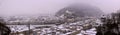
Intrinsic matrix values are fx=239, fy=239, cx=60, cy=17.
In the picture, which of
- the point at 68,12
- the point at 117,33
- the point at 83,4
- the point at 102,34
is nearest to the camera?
the point at 117,33

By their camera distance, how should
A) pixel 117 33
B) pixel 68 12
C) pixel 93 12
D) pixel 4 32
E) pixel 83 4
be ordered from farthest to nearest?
pixel 83 4 < pixel 93 12 < pixel 68 12 < pixel 117 33 < pixel 4 32

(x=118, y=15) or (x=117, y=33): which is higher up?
(x=118, y=15)

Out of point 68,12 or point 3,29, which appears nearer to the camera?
point 3,29

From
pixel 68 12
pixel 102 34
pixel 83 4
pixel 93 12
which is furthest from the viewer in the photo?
pixel 83 4

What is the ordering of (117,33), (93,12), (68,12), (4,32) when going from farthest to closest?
(93,12) → (68,12) → (117,33) → (4,32)

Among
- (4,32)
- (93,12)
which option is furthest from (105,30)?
(93,12)

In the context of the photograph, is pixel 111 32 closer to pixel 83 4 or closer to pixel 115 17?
pixel 115 17

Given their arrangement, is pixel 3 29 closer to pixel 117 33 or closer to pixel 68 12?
pixel 117 33

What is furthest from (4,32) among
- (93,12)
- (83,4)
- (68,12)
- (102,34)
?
(83,4)

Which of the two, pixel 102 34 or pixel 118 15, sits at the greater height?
pixel 118 15
